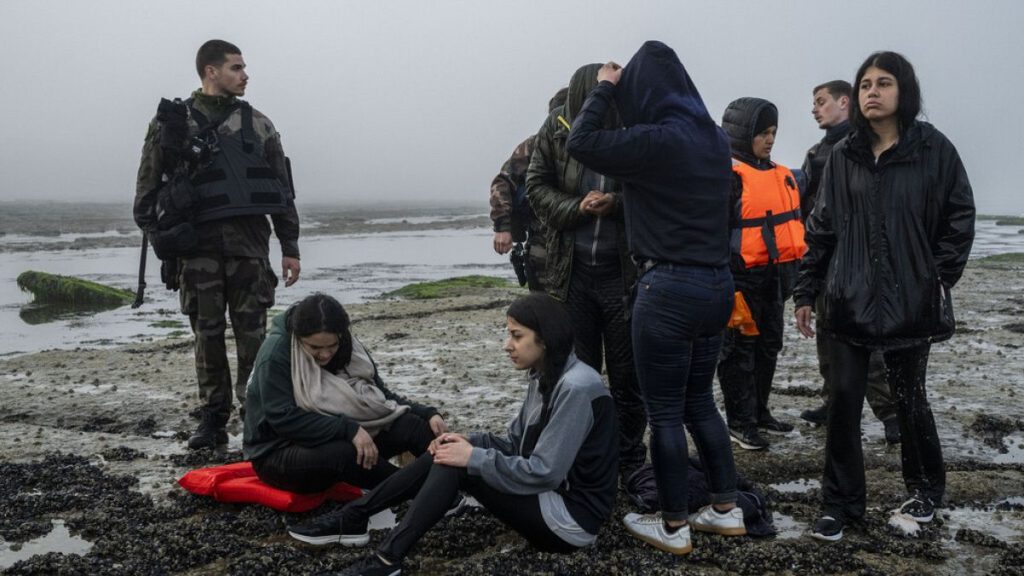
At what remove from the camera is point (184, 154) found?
5625mm

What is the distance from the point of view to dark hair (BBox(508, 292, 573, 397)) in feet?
12.0

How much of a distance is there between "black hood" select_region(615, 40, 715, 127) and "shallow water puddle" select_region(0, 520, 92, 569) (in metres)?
3.30

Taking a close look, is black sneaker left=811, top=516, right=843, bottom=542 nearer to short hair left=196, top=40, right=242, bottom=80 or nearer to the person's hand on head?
the person's hand on head

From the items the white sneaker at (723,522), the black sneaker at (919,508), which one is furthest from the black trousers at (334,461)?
the black sneaker at (919,508)

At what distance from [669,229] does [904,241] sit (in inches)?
41.6

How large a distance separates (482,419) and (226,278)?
218cm

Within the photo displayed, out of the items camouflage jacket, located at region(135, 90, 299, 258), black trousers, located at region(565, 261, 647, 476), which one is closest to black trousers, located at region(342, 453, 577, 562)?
black trousers, located at region(565, 261, 647, 476)

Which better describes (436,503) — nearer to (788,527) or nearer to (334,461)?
(334,461)

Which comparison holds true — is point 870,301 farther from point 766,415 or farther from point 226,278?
point 226,278

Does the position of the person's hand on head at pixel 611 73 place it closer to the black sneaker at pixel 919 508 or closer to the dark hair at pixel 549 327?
the dark hair at pixel 549 327

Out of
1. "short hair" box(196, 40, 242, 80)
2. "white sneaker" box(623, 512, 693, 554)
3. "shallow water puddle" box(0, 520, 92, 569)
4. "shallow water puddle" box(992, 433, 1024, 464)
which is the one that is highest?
"short hair" box(196, 40, 242, 80)

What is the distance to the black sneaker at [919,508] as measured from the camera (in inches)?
159

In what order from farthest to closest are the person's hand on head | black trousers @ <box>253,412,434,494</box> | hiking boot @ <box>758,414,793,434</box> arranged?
hiking boot @ <box>758,414,793,434</box>, black trousers @ <box>253,412,434,494</box>, the person's hand on head

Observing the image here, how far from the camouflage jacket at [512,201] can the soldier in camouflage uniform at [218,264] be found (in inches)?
55.1
